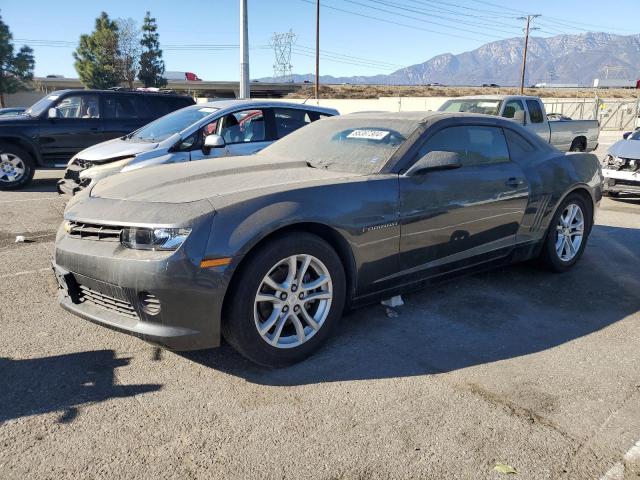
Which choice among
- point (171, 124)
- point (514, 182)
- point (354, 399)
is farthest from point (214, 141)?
point (354, 399)

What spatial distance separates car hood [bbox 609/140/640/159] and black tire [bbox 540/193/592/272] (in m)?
4.75

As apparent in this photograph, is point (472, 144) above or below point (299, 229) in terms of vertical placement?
above

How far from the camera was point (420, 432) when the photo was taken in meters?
2.65

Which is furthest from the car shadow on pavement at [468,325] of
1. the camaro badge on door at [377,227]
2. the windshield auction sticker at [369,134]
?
the windshield auction sticker at [369,134]

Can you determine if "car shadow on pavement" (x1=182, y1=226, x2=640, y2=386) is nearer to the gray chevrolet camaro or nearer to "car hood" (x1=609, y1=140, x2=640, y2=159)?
the gray chevrolet camaro

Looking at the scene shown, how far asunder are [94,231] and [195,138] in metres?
4.20

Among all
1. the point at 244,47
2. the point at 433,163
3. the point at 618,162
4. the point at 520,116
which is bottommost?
the point at 618,162

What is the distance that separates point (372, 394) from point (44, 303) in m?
2.81

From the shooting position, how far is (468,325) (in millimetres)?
3961

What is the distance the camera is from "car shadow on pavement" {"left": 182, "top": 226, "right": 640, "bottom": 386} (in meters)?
3.30

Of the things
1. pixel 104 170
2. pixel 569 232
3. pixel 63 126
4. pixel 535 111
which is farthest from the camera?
pixel 535 111

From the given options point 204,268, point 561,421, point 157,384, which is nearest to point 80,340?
point 157,384

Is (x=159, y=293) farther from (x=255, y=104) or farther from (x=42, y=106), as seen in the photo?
(x=42, y=106)

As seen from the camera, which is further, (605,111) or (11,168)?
(605,111)
